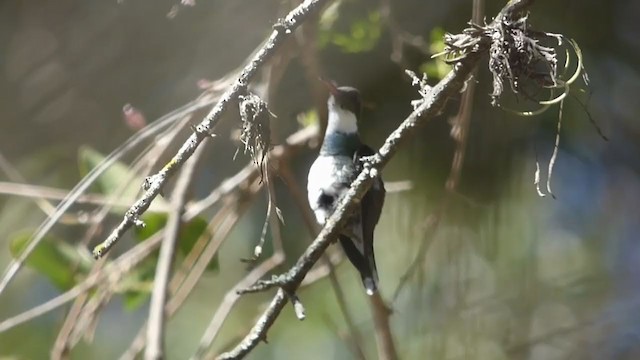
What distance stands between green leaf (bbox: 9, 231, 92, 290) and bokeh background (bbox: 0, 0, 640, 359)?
178mm

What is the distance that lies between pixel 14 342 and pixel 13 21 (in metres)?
0.39

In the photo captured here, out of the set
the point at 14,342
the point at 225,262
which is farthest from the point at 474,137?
the point at 14,342

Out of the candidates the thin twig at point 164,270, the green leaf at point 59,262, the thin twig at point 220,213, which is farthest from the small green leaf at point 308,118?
the green leaf at point 59,262

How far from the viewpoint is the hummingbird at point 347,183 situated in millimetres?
550

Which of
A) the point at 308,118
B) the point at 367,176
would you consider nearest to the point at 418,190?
the point at 308,118

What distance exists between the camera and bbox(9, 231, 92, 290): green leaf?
84cm

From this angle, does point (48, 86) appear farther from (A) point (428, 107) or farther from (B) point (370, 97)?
(A) point (428, 107)

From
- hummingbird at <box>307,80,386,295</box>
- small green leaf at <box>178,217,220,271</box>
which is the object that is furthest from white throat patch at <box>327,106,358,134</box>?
small green leaf at <box>178,217,220,271</box>

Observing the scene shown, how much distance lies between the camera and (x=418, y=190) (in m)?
0.99

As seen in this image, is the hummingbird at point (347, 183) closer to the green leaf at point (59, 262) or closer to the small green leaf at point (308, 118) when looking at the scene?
the small green leaf at point (308, 118)

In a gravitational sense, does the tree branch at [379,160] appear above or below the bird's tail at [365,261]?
above

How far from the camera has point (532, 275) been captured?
1051 millimetres

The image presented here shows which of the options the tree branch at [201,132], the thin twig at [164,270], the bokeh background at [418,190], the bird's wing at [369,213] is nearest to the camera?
the tree branch at [201,132]

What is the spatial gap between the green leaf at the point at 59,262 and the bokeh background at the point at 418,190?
18cm
